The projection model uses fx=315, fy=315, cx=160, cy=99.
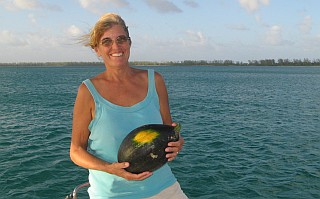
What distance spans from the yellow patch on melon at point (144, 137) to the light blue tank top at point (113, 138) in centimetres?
20

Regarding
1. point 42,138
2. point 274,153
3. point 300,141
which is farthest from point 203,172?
point 42,138

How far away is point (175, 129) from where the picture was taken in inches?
130

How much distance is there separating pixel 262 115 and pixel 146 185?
32.9 m

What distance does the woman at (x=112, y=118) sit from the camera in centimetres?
327

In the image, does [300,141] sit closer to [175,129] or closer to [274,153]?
[274,153]

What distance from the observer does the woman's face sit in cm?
336

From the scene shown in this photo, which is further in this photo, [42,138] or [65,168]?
[42,138]

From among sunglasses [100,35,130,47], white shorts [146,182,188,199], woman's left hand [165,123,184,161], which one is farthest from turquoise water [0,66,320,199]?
sunglasses [100,35,130,47]

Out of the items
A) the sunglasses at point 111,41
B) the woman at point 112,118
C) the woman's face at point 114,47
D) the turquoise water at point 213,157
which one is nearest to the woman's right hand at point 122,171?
the woman at point 112,118

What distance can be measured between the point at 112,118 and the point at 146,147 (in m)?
0.46

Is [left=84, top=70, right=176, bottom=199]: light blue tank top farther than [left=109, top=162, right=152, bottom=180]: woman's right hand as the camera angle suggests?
Yes

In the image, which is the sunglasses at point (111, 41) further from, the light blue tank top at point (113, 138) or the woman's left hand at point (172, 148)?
the woman's left hand at point (172, 148)

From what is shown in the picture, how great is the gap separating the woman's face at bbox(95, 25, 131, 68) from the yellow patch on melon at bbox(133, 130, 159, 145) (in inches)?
33.5

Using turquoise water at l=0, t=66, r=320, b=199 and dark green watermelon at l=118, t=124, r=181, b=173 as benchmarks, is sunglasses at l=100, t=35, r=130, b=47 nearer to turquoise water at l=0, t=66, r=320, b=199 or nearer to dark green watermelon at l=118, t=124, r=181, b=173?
dark green watermelon at l=118, t=124, r=181, b=173
